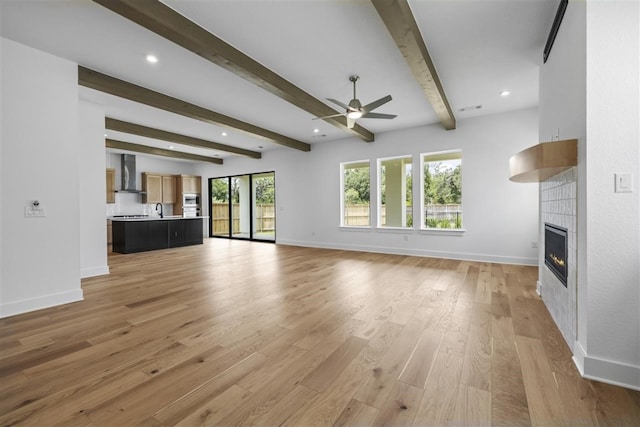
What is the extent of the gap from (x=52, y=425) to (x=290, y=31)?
330 centimetres

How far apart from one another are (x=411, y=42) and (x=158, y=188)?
349 inches

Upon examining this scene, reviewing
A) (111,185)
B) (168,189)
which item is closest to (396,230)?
(168,189)

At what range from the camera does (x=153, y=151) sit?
779 cm

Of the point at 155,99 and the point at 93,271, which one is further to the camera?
the point at 93,271

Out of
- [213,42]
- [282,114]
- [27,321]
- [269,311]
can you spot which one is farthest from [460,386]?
[282,114]

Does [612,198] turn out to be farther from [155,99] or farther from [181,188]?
[181,188]

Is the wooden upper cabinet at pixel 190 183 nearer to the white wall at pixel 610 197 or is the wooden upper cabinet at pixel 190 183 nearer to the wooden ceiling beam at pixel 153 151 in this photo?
the wooden ceiling beam at pixel 153 151

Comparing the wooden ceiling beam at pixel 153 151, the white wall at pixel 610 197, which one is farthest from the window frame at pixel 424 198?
the wooden ceiling beam at pixel 153 151

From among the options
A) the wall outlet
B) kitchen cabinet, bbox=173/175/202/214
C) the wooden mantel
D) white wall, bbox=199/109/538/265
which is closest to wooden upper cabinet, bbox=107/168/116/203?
kitchen cabinet, bbox=173/175/202/214

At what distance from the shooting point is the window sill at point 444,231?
218 inches

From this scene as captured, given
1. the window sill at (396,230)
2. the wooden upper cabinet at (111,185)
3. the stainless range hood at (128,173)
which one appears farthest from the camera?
the stainless range hood at (128,173)

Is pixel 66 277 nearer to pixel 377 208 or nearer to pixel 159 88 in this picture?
pixel 159 88

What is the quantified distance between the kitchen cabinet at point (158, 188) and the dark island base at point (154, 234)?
1.88m

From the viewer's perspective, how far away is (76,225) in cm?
329
